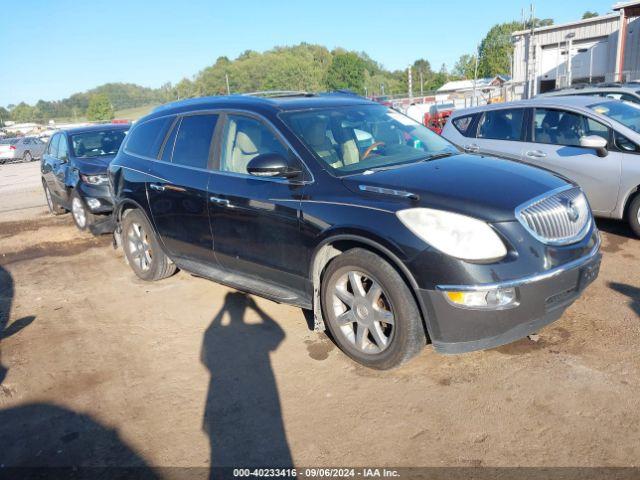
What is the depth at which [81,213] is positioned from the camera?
8555 millimetres

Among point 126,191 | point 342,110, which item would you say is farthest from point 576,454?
point 126,191

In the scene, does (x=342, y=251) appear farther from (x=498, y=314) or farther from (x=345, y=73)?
(x=345, y=73)

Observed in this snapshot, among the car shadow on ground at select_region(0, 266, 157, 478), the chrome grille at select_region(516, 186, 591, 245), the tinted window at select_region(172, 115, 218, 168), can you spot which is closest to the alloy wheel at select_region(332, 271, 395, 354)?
the chrome grille at select_region(516, 186, 591, 245)

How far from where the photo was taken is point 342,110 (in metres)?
4.54

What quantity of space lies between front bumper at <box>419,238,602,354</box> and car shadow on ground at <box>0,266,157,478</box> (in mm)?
1819

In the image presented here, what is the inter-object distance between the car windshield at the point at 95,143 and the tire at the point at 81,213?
79cm

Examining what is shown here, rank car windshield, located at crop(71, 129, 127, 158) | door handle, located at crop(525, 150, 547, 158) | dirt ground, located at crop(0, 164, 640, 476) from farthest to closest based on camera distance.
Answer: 1. car windshield, located at crop(71, 129, 127, 158)
2. door handle, located at crop(525, 150, 547, 158)
3. dirt ground, located at crop(0, 164, 640, 476)

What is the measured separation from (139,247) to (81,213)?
3223 mm

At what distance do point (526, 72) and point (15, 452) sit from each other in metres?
44.2

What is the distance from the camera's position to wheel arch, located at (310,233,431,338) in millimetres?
3271

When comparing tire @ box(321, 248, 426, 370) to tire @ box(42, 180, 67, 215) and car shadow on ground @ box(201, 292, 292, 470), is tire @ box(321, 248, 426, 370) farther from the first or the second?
tire @ box(42, 180, 67, 215)

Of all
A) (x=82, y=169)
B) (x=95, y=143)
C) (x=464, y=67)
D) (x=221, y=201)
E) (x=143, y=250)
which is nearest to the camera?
(x=221, y=201)

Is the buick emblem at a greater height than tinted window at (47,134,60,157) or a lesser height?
lesser

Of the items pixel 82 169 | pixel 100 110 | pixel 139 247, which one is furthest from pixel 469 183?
pixel 100 110
